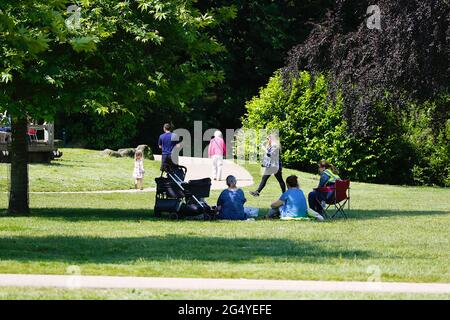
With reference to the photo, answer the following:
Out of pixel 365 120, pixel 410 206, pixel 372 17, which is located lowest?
pixel 410 206

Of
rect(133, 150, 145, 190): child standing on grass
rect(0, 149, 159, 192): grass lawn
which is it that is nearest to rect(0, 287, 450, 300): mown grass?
rect(0, 149, 159, 192): grass lawn

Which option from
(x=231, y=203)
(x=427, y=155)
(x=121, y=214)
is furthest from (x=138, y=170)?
(x=427, y=155)

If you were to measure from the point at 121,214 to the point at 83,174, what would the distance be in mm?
10364

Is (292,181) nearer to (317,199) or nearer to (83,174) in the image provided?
(317,199)

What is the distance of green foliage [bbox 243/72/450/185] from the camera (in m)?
40.1

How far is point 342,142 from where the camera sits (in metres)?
40.0

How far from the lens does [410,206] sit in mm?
26391

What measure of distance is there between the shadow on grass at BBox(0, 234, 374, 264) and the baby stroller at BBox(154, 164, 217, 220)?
401 centimetres

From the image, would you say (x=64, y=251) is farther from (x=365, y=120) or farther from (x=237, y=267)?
(x=365, y=120)

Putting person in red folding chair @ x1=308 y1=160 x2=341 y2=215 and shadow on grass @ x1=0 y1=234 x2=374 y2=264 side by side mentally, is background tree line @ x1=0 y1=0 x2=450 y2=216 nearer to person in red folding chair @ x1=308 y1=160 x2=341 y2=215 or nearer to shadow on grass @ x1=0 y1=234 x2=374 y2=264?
shadow on grass @ x1=0 y1=234 x2=374 y2=264

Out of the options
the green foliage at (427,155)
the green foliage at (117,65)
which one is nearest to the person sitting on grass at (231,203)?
the green foliage at (117,65)
